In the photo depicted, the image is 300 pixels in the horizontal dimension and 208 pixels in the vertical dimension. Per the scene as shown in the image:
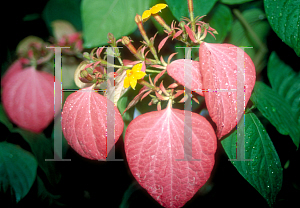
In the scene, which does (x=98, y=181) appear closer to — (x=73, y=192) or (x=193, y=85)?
(x=73, y=192)

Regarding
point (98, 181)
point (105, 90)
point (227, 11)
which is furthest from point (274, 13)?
point (98, 181)

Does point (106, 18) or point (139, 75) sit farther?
point (106, 18)

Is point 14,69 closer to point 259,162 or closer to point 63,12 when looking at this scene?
A: point 63,12

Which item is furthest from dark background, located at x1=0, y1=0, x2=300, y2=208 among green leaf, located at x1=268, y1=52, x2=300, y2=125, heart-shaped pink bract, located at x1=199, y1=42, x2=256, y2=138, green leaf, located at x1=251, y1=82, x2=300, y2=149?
heart-shaped pink bract, located at x1=199, y1=42, x2=256, y2=138

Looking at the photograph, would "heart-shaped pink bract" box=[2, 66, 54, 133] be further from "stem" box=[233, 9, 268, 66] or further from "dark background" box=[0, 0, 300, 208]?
"stem" box=[233, 9, 268, 66]

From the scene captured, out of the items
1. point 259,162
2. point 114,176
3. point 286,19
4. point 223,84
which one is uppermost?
point 286,19

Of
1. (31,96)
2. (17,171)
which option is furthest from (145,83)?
(17,171)

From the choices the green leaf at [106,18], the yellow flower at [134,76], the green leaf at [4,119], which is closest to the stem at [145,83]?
the yellow flower at [134,76]

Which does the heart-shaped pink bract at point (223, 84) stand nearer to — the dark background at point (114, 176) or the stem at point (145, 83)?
the stem at point (145, 83)
